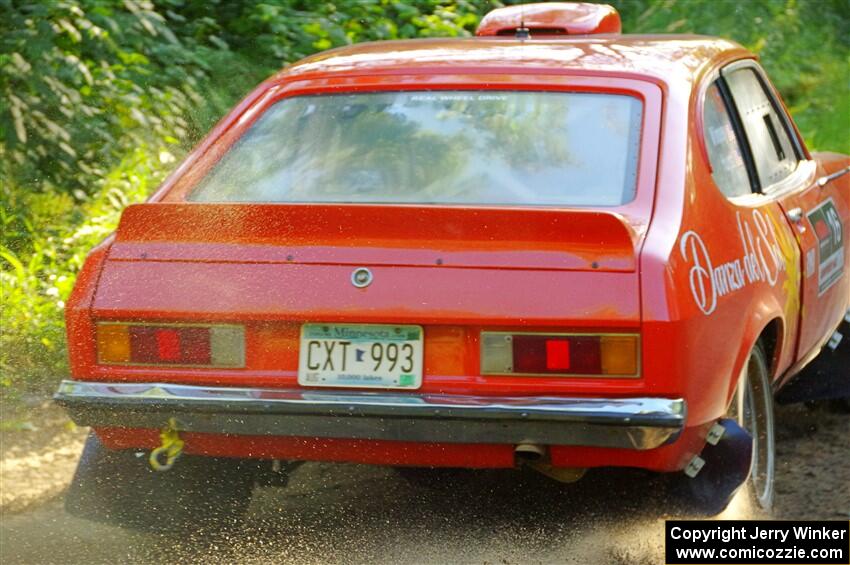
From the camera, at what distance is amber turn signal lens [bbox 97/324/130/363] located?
387cm

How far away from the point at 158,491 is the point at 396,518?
0.81m

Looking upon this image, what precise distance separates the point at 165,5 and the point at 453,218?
570 centimetres

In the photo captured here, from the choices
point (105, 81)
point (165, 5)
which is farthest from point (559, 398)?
point (165, 5)

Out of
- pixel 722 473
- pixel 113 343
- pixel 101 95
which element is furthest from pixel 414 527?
pixel 101 95

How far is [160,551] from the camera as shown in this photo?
433 centimetres

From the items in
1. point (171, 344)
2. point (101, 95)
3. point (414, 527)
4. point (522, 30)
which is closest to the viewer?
point (171, 344)

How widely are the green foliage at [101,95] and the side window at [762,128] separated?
299 cm

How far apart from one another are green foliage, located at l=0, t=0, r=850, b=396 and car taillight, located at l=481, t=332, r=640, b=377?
2932 millimetres

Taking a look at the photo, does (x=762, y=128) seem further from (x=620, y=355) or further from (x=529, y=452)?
(x=529, y=452)

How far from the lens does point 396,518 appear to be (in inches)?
183

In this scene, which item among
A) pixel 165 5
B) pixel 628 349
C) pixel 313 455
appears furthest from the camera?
pixel 165 5

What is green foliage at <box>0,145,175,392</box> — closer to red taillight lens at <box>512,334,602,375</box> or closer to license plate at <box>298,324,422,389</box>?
license plate at <box>298,324,422,389</box>

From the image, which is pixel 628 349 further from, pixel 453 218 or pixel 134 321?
pixel 134 321

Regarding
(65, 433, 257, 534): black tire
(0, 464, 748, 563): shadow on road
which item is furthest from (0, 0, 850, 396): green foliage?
(65, 433, 257, 534): black tire
